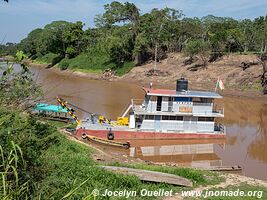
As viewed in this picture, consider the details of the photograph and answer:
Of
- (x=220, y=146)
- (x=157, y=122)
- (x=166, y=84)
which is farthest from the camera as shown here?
(x=166, y=84)

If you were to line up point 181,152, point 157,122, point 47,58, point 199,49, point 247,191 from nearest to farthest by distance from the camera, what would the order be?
point 247,191
point 181,152
point 157,122
point 199,49
point 47,58

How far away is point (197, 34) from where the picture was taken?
59812mm

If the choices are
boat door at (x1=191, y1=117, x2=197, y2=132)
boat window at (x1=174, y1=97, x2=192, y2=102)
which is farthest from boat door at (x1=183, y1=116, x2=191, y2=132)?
boat window at (x1=174, y1=97, x2=192, y2=102)

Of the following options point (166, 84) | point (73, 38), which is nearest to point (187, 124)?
point (166, 84)

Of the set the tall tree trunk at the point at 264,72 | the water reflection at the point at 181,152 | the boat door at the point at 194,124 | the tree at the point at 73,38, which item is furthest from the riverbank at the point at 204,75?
the water reflection at the point at 181,152

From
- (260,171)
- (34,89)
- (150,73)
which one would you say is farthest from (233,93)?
(34,89)

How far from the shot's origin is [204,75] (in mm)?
50750

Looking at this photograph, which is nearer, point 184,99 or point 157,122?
point 157,122

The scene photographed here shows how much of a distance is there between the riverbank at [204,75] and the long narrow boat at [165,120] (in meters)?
21.8

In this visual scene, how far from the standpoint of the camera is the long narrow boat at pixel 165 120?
2234 centimetres

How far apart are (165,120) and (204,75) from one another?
29.0 meters

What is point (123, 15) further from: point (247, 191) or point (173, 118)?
point (247, 191)

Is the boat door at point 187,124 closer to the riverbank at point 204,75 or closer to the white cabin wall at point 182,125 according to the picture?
the white cabin wall at point 182,125

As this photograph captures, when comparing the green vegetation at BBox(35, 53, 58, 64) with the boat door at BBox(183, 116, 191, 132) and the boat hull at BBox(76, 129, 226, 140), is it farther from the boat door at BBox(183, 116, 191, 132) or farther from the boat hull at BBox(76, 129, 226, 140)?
the boat door at BBox(183, 116, 191, 132)
